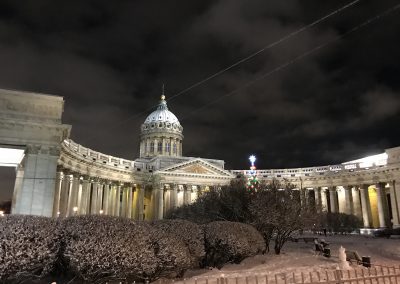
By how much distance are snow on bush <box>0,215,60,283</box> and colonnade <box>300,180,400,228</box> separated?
51.9 meters

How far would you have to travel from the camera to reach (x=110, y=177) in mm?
61844

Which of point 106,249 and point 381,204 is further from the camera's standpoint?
point 381,204

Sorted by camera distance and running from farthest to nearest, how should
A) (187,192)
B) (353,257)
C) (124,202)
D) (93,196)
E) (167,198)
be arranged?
1. (187,192)
2. (167,198)
3. (124,202)
4. (93,196)
5. (353,257)

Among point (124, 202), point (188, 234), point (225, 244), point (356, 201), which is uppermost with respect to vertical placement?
point (356, 201)

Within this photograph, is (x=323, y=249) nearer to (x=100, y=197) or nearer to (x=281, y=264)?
(x=281, y=264)

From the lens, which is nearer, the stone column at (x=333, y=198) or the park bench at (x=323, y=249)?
the park bench at (x=323, y=249)

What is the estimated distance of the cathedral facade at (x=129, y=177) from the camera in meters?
29.8

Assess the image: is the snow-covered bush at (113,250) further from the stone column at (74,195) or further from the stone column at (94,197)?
the stone column at (94,197)

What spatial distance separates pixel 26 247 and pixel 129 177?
55915 millimetres

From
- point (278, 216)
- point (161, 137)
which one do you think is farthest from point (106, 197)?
point (278, 216)

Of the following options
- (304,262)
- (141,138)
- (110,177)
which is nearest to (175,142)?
(141,138)

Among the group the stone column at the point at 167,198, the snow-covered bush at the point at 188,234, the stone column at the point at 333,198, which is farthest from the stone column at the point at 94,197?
the stone column at the point at 333,198

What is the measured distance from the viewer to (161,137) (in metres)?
95.9

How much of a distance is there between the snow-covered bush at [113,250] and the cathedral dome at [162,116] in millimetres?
85286
